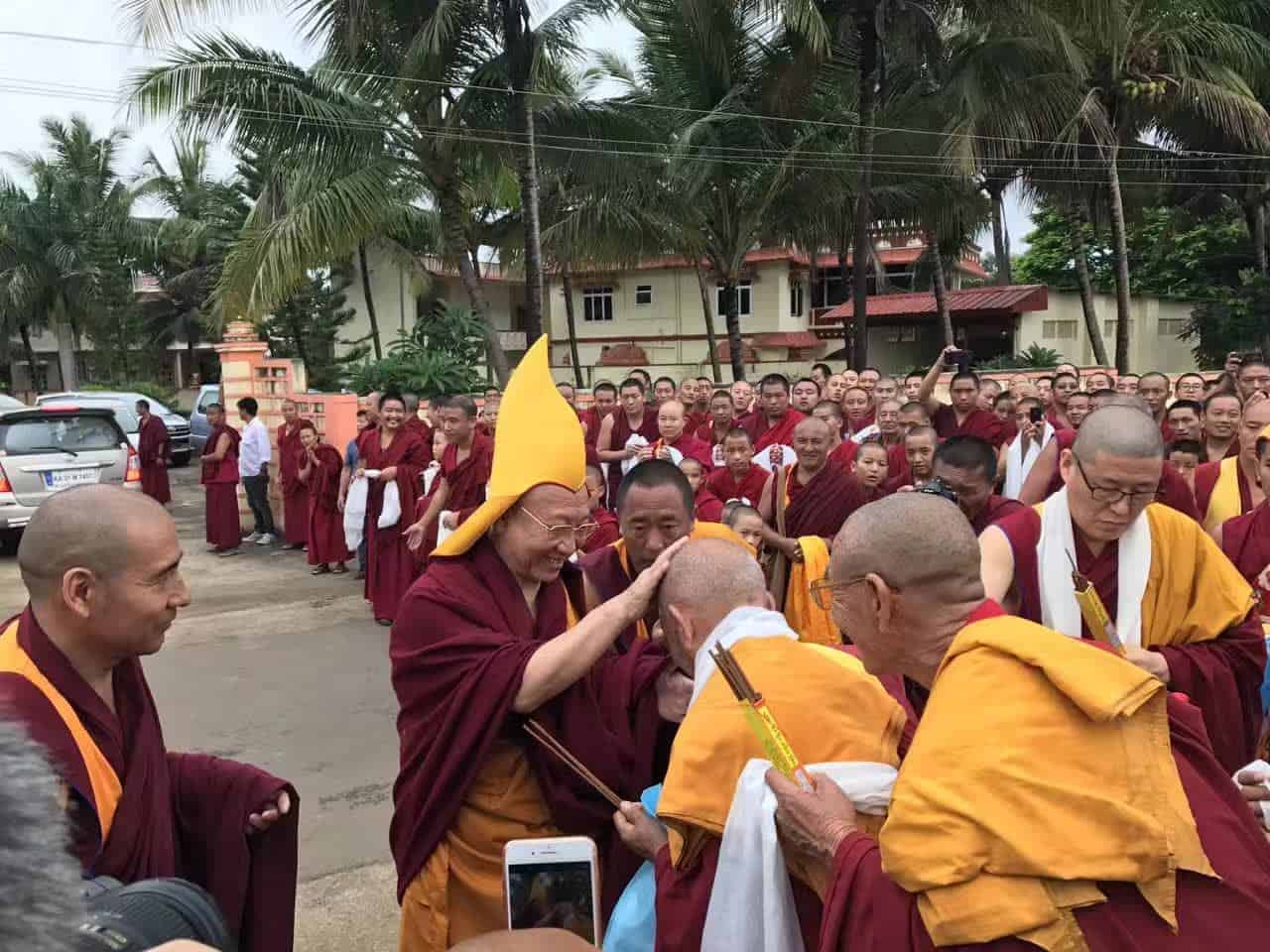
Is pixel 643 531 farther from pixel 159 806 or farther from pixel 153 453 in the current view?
pixel 153 453

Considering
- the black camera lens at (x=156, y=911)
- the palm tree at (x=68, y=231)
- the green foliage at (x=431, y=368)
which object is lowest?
the black camera lens at (x=156, y=911)

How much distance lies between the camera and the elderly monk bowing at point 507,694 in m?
2.39

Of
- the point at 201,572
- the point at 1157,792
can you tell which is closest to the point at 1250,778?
the point at 1157,792

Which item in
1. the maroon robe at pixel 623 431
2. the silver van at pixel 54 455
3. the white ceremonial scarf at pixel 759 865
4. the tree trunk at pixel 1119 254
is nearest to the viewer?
the white ceremonial scarf at pixel 759 865

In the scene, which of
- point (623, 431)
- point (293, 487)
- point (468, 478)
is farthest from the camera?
point (293, 487)

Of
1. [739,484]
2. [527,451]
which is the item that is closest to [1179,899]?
[527,451]

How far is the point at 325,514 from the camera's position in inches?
398

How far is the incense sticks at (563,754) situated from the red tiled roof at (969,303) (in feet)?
75.8

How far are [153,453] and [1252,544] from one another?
13.2 meters

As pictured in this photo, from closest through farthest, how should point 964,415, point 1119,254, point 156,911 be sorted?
point 156,911
point 964,415
point 1119,254

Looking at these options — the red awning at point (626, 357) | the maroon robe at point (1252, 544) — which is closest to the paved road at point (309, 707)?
the maroon robe at point (1252, 544)

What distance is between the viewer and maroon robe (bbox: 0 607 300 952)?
186cm

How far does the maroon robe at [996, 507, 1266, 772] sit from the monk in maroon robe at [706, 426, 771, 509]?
2.99m

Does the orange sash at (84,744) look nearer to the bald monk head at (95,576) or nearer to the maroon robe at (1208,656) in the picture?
the bald monk head at (95,576)
